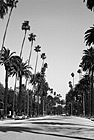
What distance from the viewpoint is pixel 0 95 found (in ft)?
358

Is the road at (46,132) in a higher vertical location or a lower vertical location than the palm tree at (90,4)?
lower

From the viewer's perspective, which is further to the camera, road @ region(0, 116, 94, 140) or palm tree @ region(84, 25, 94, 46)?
palm tree @ region(84, 25, 94, 46)

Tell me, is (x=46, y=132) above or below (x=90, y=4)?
below

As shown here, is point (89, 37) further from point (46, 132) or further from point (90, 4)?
point (46, 132)

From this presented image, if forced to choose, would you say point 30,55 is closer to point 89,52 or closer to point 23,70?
point 23,70

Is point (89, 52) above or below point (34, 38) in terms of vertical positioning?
below

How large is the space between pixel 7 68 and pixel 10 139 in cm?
4357

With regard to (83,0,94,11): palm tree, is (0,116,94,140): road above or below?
below

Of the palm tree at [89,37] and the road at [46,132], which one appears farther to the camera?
the palm tree at [89,37]

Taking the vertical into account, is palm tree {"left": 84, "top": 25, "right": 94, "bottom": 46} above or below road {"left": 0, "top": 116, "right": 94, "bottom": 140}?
above

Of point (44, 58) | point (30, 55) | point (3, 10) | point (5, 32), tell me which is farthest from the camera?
point (44, 58)

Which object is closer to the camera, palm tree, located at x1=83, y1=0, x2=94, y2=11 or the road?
the road

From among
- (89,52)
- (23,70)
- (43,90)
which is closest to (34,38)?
(23,70)

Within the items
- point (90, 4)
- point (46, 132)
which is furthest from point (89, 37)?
point (46, 132)
